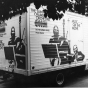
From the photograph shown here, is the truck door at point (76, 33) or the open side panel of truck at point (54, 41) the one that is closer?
the open side panel of truck at point (54, 41)

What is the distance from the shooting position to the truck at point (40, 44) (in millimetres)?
4844

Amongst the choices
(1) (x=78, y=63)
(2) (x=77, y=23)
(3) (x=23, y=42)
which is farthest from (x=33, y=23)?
(1) (x=78, y=63)

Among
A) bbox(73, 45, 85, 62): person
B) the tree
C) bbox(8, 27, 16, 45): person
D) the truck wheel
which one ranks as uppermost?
the tree

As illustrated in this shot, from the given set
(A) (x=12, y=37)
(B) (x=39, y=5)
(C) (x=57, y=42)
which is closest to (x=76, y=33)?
(C) (x=57, y=42)

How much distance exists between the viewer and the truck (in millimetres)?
4844

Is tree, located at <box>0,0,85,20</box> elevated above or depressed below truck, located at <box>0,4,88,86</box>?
above

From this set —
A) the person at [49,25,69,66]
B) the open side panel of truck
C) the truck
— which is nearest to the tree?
the truck

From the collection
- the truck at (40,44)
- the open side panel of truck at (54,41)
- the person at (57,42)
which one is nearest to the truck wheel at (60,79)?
the truck at (40,44)

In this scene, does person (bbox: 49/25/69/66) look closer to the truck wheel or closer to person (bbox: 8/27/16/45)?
the truck wheel

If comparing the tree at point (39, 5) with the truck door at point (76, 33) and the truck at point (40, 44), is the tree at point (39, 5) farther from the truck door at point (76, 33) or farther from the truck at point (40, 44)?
the truck door at point (76, 33)

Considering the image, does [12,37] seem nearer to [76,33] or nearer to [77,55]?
[76,33]

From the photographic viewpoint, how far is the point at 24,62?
4.84 m

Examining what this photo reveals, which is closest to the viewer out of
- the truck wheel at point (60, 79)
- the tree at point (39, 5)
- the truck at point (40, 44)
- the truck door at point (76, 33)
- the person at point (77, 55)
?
the tree at point (39, 5)

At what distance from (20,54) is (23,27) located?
99 centimetres
